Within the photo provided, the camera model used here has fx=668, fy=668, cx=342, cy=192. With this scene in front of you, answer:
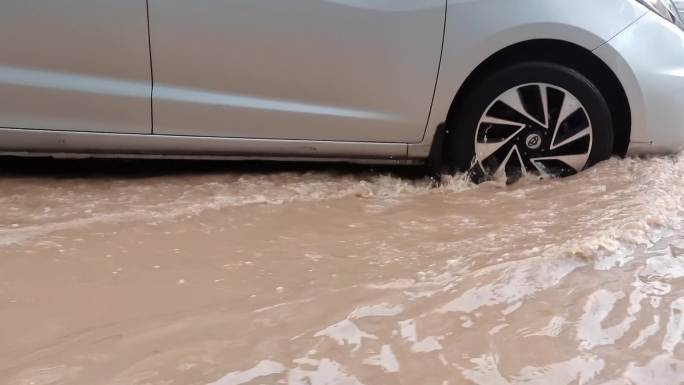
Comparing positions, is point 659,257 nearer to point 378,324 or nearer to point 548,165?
point 548,165

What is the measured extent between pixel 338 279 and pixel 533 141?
137 cm

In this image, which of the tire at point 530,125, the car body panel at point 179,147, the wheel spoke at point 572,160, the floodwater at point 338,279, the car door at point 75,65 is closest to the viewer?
the floodwater at point 338,279

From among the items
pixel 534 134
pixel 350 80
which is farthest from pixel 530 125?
pixel 350 80

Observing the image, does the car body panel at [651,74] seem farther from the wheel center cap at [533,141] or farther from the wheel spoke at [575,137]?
the wheel center cap at [533,141]

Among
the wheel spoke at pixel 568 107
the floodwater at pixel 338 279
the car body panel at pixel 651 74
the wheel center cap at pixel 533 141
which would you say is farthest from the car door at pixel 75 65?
the car body panel at pixel 651 74

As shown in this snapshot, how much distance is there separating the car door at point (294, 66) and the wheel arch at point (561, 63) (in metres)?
0.21

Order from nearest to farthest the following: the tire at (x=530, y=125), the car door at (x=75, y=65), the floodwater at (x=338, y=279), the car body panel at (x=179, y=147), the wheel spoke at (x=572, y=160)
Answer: the floodwater at (x=338, y=279) → the car door at (x=75, y=65) → the car body panel at (x=179, y=147) → the tire at (x=530, y=125) → the wheel spoke at (x=572, y=160)

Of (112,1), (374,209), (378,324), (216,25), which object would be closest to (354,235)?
(374,209)

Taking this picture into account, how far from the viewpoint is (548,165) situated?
3.07 meters

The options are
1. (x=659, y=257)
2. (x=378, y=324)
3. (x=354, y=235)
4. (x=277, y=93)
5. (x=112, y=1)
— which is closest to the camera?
(x=378, y=324)

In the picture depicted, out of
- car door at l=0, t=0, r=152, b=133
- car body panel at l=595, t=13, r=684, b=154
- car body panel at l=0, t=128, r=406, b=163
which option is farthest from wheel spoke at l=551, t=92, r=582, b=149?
car door at l=0, t=0, r=152, b=133

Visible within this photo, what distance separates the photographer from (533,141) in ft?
9.93

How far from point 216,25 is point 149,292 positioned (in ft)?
3.97

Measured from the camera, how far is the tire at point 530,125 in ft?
9.70
